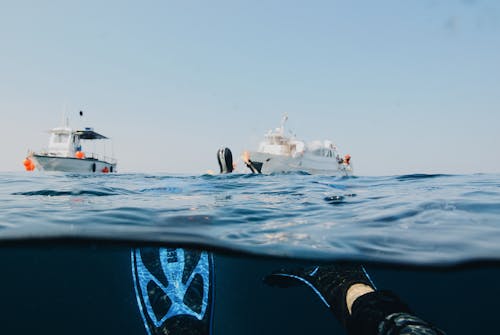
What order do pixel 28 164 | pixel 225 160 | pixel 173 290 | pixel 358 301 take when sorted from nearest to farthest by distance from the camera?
pixel 358 301 < pixel 173 290 < pixel 225 160 < pixel 28 164

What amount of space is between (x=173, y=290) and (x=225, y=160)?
11.3 meters

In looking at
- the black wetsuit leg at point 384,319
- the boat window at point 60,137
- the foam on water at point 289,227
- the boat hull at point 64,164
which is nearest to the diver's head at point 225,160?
the foam on water at point 289,227

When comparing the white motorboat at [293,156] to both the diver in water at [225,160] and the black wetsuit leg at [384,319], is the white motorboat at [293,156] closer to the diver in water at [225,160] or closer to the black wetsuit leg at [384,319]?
the diver in water at [225,160]

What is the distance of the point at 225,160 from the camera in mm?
16406

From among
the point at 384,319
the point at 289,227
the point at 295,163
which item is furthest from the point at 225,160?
the point at 295,163

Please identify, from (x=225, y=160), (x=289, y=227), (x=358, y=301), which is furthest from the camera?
(x=225, y=160)

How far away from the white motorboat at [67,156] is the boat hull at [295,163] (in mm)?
17013

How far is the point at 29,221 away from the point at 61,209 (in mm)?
777

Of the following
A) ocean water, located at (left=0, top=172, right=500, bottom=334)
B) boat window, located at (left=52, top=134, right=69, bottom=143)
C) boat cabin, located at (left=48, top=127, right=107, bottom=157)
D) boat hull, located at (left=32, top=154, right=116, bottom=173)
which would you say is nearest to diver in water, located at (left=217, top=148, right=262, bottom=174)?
ocean water, located at (left=0, top=172, right=500, bottom=334)

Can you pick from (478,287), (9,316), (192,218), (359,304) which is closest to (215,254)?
(192,218)

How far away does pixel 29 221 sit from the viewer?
14.9 ft

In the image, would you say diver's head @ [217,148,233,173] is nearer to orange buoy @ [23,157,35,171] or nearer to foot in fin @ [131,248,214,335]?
foot in fin @ [131,248,214,335]

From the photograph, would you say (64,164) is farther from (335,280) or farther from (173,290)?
(335,280)

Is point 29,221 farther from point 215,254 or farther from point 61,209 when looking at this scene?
point 215,254
